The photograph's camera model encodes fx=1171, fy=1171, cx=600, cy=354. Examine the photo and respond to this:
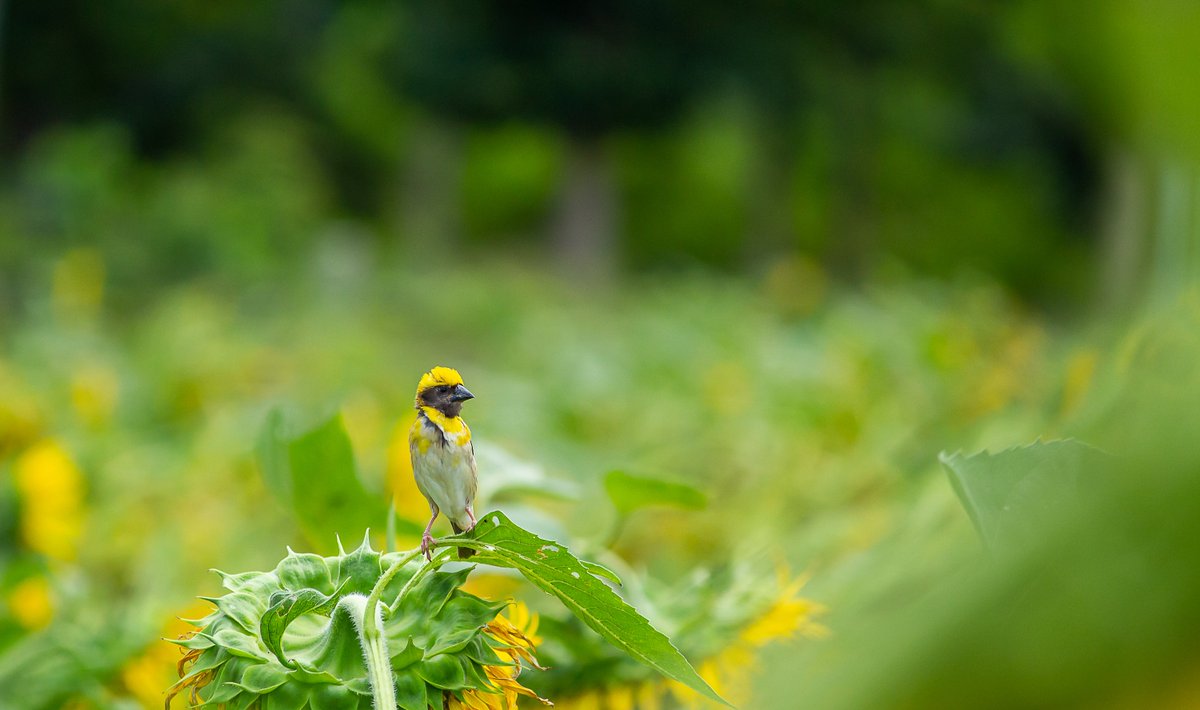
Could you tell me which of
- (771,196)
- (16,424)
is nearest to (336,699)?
(16,424)

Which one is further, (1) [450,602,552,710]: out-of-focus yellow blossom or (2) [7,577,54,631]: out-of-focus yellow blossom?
(2) [7,577,54,631]: out-of-focus yellow blossom

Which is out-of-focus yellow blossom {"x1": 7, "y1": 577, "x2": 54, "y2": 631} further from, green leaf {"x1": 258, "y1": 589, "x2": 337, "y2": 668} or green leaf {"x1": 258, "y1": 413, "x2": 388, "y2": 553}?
green leaf {"x1": 258, "y1": 589, "x2": 337, "y2": 668}

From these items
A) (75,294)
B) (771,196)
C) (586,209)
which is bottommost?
(75,294)

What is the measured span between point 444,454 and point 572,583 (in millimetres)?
75

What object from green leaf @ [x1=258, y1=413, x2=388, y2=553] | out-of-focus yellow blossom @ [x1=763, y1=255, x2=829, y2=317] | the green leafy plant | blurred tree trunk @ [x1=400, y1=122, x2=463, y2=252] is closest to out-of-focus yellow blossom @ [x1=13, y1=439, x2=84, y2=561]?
green leaf @ [x1=258, y1=413, x2=388, y2=553]

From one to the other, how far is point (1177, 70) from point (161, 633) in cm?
45

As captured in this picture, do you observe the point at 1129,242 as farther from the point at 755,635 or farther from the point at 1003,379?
the point at 755,635

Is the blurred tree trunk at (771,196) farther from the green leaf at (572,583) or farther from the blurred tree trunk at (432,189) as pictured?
the green leaf at (572,583)

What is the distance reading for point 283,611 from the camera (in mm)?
301

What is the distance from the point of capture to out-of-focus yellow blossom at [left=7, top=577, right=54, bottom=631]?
0.60 meters

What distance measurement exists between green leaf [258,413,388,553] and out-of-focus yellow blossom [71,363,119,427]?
44.7 inches

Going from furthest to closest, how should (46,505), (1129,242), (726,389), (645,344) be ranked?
(645,344) → (726,389) → (1129,242) → (46,505)

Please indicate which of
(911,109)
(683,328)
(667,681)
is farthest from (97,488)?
(911,109)

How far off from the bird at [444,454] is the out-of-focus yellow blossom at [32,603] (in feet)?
1.12
